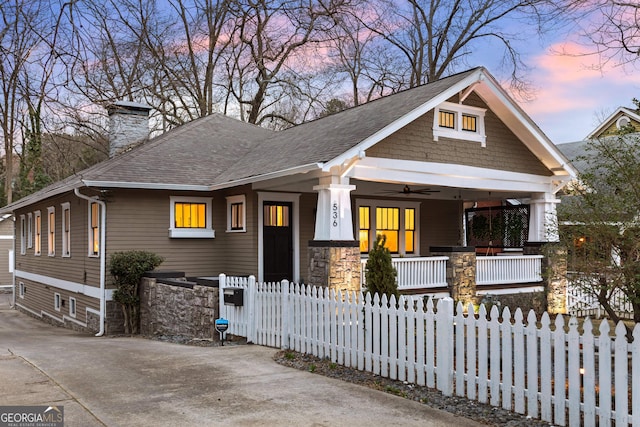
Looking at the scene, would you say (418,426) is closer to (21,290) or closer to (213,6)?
(21,290)

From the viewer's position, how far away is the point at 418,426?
5844 millimetres

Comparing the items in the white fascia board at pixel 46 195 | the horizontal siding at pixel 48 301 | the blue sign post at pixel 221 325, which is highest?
the white fascia board at pixel 46 195

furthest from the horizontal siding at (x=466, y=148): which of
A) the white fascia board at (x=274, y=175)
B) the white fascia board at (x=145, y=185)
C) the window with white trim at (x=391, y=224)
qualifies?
the white fascia board at (x=145, y=185)

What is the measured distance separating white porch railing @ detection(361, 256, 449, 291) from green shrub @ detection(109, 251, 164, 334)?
503 cm

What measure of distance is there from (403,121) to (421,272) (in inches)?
141

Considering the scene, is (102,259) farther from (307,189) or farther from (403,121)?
(403,121)

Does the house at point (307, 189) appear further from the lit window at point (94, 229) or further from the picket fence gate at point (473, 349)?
the picket fence gate at point (473, 349)

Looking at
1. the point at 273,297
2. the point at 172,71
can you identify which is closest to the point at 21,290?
the point at 172,71

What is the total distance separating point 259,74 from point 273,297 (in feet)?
78.3

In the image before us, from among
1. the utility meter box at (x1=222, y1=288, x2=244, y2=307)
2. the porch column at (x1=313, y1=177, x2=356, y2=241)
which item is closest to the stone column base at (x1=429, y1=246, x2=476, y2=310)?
the porch column at (x1=313, y1=177, x2=356, y2=241)

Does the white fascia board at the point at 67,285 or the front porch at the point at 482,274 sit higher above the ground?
the front porch at the point at 482,274

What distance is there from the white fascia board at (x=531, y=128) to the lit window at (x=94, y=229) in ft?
32.3

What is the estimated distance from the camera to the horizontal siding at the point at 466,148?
43.4 ft

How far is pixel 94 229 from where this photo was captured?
15.4 meters
